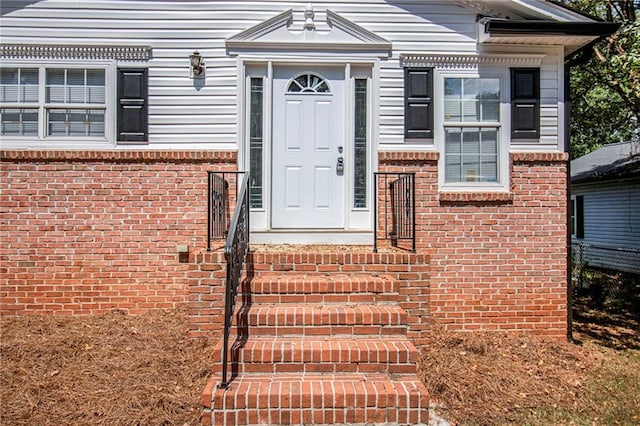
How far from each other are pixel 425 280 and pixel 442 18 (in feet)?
11.3

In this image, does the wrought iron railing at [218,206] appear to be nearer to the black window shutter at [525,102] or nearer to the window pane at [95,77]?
the window pane at [95,77]

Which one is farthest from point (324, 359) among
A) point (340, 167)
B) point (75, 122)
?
point (75, 122)

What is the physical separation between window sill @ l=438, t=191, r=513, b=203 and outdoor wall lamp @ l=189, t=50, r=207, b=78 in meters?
3.41

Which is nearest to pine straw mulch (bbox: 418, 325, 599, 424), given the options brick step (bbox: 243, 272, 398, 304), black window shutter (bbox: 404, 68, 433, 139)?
brick step (bbox: 243, 272, 398, 304)

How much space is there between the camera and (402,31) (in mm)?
5273

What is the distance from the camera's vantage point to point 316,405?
9.84 feet

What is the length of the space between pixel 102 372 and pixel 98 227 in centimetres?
206

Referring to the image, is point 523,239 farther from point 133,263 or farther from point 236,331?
point 133,263

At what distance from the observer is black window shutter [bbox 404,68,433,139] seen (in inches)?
205

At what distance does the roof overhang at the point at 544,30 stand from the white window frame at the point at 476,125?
44 cm

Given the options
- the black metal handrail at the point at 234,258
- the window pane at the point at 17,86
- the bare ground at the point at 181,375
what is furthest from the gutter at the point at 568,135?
the window pane at the point at 17,86

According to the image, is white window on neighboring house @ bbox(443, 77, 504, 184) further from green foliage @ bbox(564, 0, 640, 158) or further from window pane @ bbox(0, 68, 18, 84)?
window pane @ bbox(0, 68, 18, 84)

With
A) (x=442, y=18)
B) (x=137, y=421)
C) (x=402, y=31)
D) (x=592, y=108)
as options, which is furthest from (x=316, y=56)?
(x=592, y=108)

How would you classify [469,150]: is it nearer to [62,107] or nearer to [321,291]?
[321,291]
